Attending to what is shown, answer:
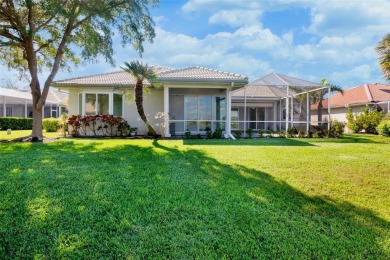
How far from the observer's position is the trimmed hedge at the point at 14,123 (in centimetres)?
2509

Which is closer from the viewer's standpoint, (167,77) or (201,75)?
(167,77)

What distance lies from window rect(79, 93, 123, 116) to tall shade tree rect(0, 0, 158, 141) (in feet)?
9.69

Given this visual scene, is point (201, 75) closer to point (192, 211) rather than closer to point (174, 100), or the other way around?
point (174, 100)

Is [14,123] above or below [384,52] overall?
below

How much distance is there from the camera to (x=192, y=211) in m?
4.26

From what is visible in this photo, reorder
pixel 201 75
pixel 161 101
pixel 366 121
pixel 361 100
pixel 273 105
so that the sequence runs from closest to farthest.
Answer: pixel 201 75, pixel 161 101, pixel 366 121, pixel 273 105, pixel 361 100

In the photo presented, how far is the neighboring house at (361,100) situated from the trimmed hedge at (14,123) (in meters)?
32.8

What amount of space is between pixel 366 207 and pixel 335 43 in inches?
1317

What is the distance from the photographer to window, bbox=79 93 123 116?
58.4ft

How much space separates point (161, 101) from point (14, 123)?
17.0 metres

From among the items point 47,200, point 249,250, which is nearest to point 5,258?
point 47,200

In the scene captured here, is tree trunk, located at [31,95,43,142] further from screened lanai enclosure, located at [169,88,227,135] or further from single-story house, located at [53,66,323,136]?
screened lanai enclosure, located at [169,88,227,135]

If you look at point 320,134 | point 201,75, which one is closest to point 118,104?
point 201,75

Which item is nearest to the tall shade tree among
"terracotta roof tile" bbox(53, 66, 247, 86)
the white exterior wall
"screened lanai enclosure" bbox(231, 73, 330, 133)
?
"terracotta roof tile" bbox(53, 66, 247, 86)
